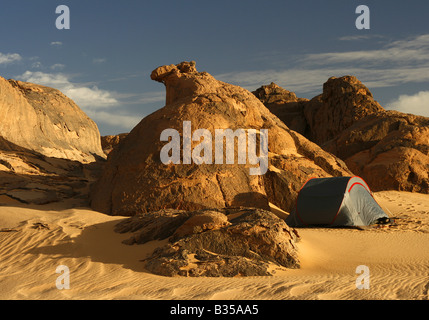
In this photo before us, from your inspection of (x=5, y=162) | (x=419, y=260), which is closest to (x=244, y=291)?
(x=419, y=260)

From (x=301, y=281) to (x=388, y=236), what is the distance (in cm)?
419

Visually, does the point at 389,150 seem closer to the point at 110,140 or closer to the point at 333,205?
the point at 333,205

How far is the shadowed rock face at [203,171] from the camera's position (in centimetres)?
963

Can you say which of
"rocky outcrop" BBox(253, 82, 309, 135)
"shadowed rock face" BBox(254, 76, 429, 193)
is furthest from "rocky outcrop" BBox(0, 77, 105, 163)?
"rocky outcrop" BBox(253, 82, 309, 135)

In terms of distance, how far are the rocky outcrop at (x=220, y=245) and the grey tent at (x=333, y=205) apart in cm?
292

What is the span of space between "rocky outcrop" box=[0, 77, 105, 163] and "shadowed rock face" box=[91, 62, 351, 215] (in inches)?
454

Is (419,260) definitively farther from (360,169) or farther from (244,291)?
(360,169)

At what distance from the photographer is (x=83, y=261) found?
6.63 metres

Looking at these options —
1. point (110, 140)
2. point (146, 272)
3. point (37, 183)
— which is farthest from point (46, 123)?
point (146, 272)

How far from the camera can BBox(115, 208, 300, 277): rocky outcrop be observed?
19.7ft

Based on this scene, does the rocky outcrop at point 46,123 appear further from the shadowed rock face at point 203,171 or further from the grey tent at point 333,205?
the grey tent at point 333,205

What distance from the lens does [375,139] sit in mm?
20625

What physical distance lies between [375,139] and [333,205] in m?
12.1

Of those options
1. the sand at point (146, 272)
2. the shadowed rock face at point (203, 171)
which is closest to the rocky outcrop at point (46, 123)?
the sand at point (146, 272)
